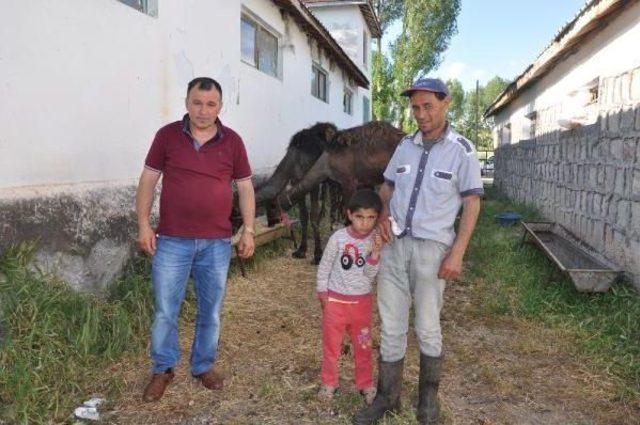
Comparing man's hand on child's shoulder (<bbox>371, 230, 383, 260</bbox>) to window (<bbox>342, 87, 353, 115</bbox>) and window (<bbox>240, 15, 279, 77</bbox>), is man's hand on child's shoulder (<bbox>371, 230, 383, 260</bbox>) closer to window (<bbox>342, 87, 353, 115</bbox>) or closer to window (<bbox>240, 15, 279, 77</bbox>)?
window (<bbox>240, 15, 279, 77</bbox>)

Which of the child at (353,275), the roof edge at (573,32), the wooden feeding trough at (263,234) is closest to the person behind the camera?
the child at (353,275)

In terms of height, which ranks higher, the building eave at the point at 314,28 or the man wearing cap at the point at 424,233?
the building eave at the point at 314,28

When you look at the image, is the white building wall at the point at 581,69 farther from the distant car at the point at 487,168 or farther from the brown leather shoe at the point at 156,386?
the distant car at the point at 487,168

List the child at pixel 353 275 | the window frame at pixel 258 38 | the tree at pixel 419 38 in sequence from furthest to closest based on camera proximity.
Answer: the tree at pixel 419 38 → the window frame at pixel 258 38 → the child at pixel 353 275

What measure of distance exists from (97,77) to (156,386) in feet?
8.14

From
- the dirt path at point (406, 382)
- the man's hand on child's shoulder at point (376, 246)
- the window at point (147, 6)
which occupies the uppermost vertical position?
the window at point (147, 6)

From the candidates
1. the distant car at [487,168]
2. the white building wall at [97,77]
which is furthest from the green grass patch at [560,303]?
the distant car at [487,168]

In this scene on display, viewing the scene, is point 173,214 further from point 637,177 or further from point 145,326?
point 637,177

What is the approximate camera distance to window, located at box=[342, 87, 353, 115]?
1644 centimetres

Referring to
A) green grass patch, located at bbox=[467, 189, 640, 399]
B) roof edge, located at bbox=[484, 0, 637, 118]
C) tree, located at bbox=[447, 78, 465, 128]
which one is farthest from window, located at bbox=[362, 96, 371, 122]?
tree, located at bbox=[447, 78, 465, 128]

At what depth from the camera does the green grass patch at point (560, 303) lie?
140 inches

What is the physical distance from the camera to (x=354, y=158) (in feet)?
21.1

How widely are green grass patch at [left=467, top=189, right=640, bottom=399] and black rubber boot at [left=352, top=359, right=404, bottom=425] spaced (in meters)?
1.48

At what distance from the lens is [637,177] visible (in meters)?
4.47
